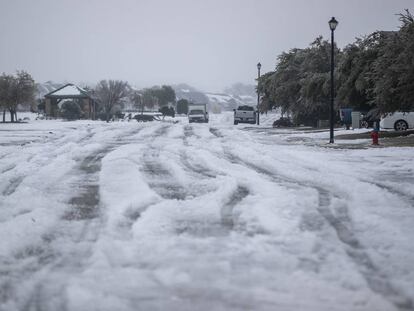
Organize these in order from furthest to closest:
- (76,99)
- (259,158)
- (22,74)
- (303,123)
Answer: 1. (76,99)
2. (22,74)
3. (303,123)
4. (259,158)

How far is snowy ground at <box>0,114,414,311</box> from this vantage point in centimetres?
382

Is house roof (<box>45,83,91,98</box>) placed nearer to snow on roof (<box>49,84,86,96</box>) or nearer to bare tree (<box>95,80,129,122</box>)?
snow on roof (<box>49,84,86,96</box>)

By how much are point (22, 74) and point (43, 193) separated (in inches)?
2106

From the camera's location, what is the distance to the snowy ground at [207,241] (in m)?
3.82

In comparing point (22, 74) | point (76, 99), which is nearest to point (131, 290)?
point (22, 74)

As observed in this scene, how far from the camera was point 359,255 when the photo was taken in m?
4.77

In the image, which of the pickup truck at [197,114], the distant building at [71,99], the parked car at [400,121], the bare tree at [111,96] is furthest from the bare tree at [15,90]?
the parked car at [400,121]

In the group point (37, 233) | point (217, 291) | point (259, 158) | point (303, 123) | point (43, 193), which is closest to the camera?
point (217, 291)

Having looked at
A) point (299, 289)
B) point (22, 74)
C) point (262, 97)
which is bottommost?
point (299, 289)

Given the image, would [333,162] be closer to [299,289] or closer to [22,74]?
[299,289]

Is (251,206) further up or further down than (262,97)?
further down

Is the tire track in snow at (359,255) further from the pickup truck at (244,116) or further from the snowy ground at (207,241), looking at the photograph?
the pickup truck at (244,116)

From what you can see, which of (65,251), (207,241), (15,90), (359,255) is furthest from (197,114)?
(359,255)

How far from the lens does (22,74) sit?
56250 mm
